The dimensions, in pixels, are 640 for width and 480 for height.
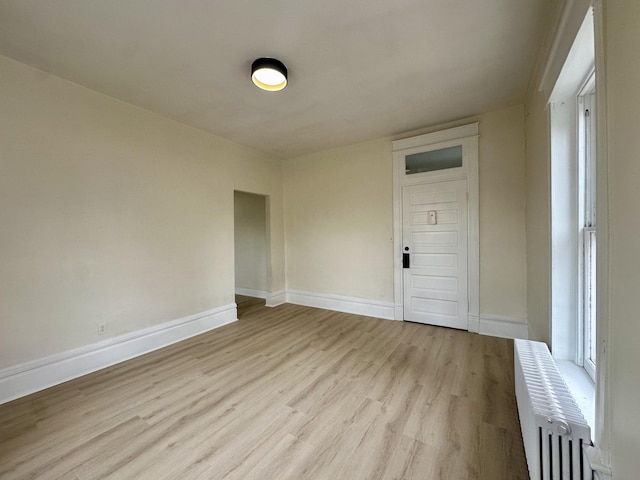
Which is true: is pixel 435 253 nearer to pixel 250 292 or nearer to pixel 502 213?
pixel 502 213

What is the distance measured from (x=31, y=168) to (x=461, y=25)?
3.79m

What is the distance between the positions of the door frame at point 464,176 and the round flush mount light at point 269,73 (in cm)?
224

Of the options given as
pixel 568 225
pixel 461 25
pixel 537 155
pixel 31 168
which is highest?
pixel 461 25

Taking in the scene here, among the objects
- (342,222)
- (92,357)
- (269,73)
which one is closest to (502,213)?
(342,222)

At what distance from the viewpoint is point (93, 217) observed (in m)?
2.63

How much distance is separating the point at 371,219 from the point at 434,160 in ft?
4.19

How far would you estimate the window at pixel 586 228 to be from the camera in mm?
1760

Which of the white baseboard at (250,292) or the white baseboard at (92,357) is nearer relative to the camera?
the white baseboard at (92,357)

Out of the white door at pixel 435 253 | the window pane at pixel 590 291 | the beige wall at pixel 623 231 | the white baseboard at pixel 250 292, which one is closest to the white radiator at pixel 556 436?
the beige wall at pixel 623 231

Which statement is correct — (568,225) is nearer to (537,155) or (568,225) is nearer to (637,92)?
(537,155)

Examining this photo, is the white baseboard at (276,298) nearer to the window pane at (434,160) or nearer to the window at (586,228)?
the window pane at (434,160)

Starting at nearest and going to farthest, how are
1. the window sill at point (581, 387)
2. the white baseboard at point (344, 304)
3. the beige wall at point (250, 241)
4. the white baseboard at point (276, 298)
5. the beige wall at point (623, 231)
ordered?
1. the beige wall at point (623, 231)
2. the window sill at point (581, 387)
3. the white baseboard at point (344, 304)
4. the white baseboard at point (276, 298)
5. the beige wall at point (250, 241)

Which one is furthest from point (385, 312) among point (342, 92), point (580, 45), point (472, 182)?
point (580, 45)

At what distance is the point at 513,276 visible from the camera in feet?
10.4
